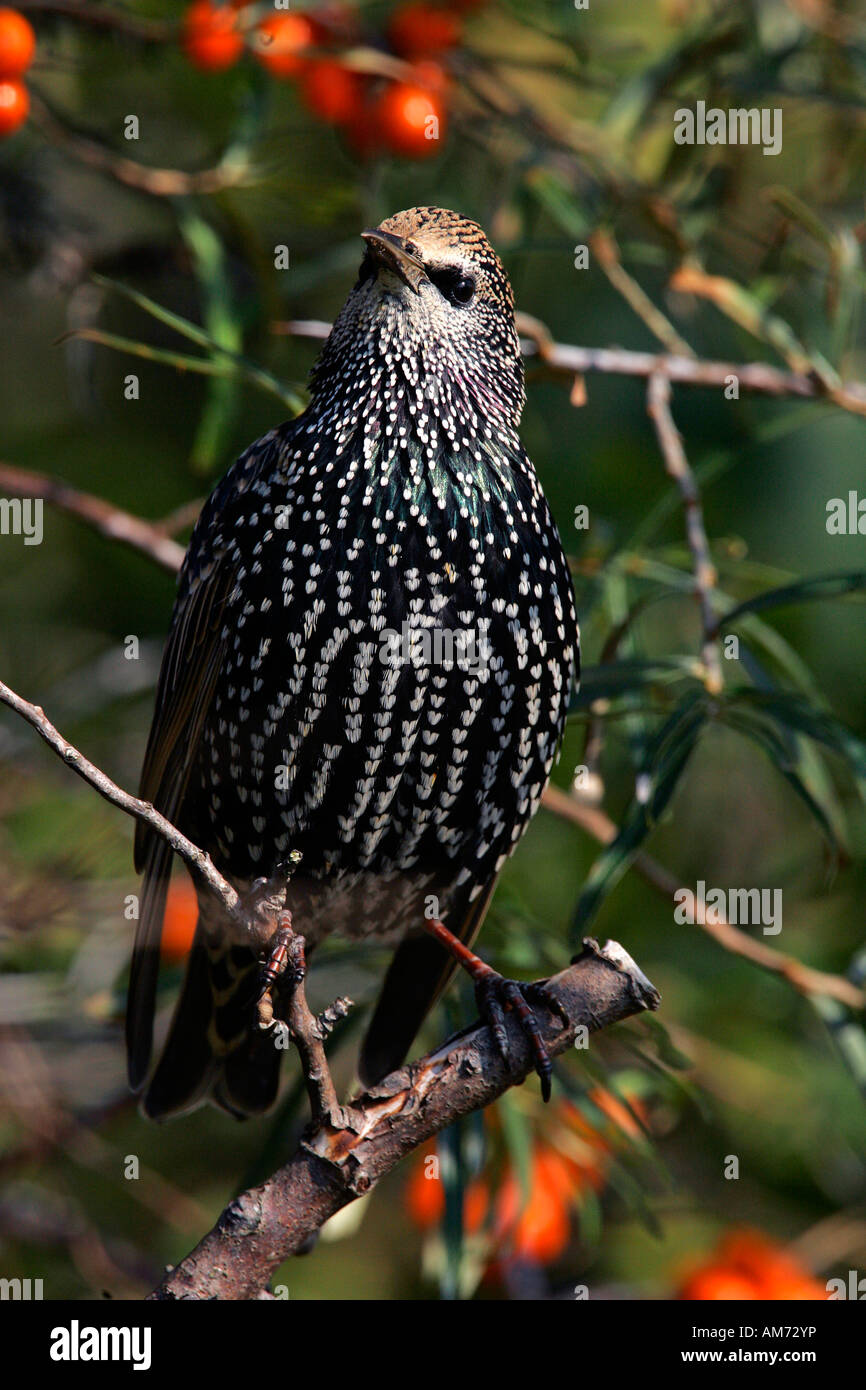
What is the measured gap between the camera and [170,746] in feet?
11.0

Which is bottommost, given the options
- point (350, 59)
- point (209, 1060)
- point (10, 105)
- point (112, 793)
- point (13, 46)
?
point (209, 1060)

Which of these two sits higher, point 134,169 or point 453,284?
point 134,169

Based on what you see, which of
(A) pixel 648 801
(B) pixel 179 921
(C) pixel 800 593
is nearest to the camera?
(A) pixel 648 801

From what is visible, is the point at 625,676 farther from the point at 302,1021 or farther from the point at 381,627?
the point at 302,1021

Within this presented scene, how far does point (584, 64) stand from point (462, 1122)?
3084mm

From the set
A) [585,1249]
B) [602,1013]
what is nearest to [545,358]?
[602,1013]

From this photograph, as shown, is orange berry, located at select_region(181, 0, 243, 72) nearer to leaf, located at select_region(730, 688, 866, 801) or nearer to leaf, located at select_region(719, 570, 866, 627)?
leaf, located at select_region(719, 570, 866, 627)

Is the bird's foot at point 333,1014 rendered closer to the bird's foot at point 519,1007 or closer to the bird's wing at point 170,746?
the bird's foot at point 519,1007

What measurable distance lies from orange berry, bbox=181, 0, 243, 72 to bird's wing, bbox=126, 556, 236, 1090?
5.36 feet

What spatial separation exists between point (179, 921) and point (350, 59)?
247 centimetres

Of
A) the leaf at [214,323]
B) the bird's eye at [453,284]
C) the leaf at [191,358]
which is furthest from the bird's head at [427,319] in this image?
the leaf at [214,323]

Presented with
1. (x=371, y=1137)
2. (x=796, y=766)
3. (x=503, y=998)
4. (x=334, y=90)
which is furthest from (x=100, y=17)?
(x=371, y=1137)

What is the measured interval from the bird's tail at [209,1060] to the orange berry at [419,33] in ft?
8.69
